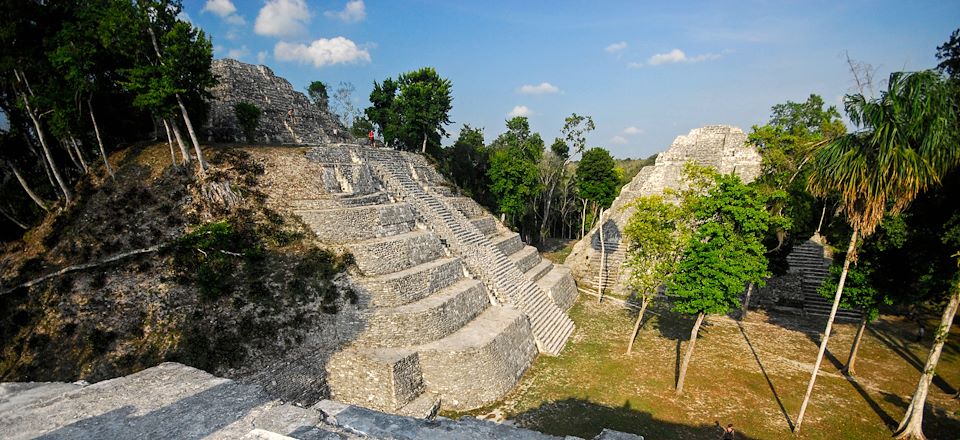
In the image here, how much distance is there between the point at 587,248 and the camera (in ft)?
101

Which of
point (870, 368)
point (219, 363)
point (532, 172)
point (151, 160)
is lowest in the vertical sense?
point (219, 363)

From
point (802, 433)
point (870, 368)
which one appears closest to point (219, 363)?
point (802, 433)

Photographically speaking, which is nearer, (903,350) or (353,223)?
(353,223)

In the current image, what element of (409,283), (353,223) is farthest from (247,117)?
(409,283)

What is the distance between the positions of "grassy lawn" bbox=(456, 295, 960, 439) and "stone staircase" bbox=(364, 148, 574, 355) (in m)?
1.18

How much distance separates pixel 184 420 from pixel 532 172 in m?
28.5

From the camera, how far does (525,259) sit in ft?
79.6

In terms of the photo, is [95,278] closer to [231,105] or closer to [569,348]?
[231,105]

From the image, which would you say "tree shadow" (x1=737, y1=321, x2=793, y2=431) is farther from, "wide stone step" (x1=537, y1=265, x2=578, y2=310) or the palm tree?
"wide stone step" (x1=537, y1=265, x2=578, y2=310)

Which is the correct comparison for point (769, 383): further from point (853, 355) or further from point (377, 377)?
point (377, 377)

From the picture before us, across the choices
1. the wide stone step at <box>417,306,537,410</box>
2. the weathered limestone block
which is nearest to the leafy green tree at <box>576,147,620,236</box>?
the wide stone step at <box>417,306,537,410</box>

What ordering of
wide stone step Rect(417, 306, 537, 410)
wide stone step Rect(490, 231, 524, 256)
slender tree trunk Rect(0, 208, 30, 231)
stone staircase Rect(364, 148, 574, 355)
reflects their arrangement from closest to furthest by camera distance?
wide stone step Rect(417, 306, 537, 410)
slender tree trunk Rect(0, 208, 30, 231)
stone staircase Rect(364, 148, 574, 355)
wide stone step Rect(490, 231, 524, 256)

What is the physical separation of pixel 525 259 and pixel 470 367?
439 inches

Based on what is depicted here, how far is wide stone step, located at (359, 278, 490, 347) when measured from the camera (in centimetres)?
1405
